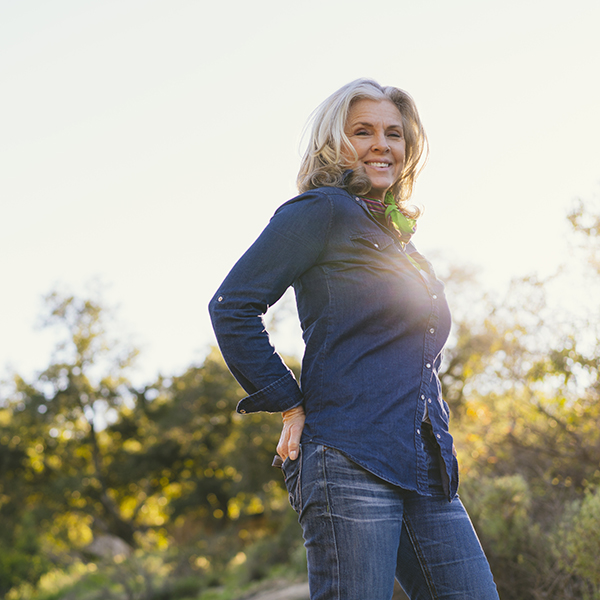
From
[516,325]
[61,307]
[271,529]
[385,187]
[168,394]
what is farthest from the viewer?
[168,394]

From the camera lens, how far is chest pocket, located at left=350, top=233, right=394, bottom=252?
4.88 feet

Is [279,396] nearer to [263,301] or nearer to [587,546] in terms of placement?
[263,301]

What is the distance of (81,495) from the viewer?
2103 centimetres

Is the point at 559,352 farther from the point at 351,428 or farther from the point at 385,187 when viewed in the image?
the point at 351,428

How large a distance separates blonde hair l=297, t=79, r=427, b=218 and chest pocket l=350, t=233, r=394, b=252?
0.17m

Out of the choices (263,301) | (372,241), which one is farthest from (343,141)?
(263,301)

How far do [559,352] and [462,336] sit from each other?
6.76 meters

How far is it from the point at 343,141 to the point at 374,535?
1.01 metres

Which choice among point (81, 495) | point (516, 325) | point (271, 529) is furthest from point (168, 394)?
point (516, 325)

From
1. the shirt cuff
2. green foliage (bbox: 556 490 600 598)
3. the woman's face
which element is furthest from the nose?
green foliage (bbox: 556 490 600 598)

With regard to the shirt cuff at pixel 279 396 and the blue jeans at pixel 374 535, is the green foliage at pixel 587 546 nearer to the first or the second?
the blue jeans at pixel 374 535

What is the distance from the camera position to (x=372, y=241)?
59.4 inches

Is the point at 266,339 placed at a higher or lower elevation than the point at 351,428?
higher

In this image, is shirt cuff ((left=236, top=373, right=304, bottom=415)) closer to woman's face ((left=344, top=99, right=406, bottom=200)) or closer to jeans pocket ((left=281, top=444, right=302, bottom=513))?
jeans pocket ((left=281, top=444, right=302, bottom=513))
